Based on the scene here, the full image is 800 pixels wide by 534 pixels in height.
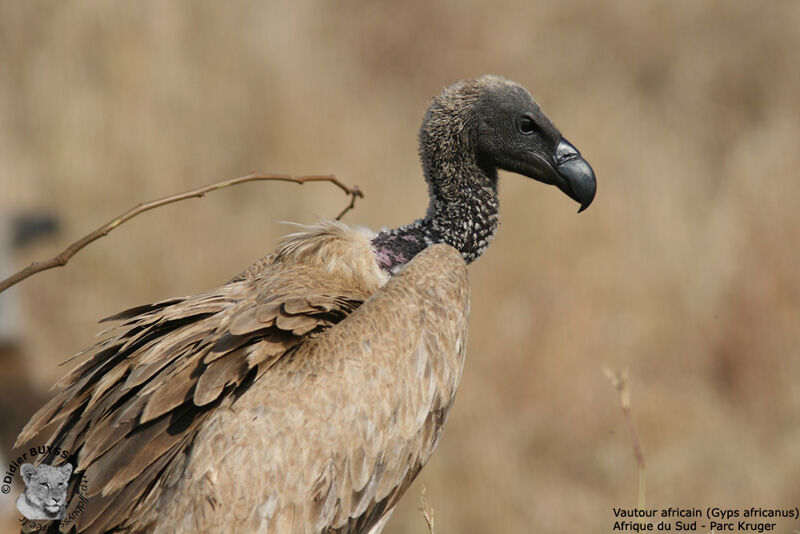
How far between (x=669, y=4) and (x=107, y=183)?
5.42m

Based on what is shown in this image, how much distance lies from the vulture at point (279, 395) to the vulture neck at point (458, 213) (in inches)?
2.6

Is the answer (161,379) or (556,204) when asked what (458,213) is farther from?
(556,204)

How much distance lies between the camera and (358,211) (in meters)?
8.38

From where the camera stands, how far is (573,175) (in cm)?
391

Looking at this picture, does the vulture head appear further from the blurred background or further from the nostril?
the blurred background

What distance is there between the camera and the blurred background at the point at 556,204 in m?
7.98

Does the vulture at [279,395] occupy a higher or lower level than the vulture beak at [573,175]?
lower

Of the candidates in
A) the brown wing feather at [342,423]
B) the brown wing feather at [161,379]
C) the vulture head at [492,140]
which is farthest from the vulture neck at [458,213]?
the brown wing feather at [161,379]

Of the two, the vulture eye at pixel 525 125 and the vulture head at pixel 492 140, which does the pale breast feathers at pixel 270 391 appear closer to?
the vulture head at pixel 492 140

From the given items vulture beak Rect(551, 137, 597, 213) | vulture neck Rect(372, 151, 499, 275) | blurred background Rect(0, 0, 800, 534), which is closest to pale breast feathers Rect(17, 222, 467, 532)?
vulture neck Rect(372, 151, 499, 275)

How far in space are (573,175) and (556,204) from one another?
4.26 meters

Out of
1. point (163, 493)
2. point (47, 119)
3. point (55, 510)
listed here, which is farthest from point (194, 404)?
point (47, 119)

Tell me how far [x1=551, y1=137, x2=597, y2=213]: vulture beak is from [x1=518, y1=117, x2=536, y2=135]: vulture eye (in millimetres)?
136

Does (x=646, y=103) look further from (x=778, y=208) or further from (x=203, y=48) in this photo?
(x=203, y=48)
